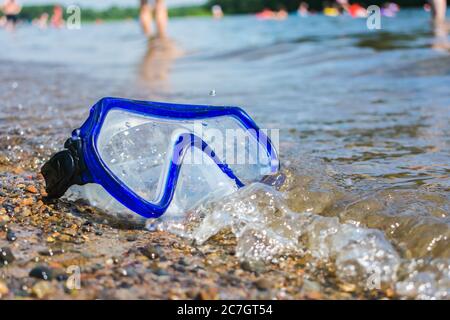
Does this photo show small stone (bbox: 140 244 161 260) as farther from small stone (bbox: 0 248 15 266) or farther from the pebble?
the pebble

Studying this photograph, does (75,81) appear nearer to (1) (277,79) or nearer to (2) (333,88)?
(1) (277,79)

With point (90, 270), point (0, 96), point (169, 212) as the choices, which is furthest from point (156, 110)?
point (0, 96)

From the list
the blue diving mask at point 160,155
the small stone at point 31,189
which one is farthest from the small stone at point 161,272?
the small stone at point 31,189

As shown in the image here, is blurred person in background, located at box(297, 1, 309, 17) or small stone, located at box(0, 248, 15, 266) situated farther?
blurred person in background, located at box(297, 1, 309, 17)

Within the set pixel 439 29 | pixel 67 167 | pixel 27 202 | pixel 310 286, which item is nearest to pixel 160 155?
pixel 67 167

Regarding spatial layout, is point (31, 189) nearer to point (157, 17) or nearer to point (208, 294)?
point (208, 294)

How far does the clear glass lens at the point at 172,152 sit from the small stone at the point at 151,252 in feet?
1.10

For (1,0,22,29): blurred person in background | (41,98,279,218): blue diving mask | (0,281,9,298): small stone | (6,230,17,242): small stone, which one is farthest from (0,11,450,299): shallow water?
(1,0,22,29): blurred person in background

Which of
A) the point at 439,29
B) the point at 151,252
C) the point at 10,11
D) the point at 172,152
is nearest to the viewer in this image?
the point at 151,252

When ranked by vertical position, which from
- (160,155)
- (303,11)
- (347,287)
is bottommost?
(347,287)

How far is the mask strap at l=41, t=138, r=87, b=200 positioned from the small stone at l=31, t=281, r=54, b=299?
664 mm

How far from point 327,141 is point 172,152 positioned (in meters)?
1.91

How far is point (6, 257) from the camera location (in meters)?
2.15

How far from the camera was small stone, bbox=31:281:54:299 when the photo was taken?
191cm
